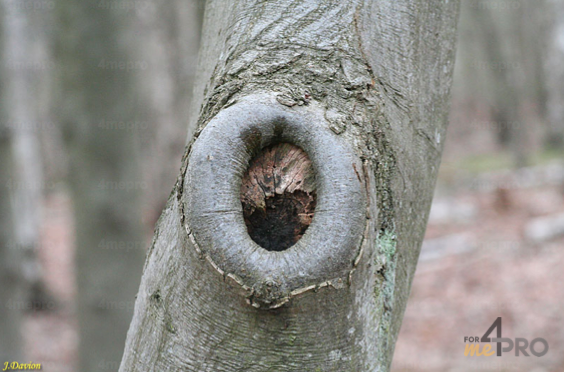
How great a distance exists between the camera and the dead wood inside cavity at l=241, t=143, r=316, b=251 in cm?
82

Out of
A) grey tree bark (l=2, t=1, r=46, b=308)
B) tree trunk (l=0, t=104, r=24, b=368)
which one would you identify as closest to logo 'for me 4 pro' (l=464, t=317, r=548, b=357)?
tree trunk (l=0, t=104, r=24, b=368)

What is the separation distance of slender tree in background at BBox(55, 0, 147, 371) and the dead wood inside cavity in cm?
233

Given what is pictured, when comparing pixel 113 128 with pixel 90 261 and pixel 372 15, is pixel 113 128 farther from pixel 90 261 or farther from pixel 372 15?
pixel 372 15

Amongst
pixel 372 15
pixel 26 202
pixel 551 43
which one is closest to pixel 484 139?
pixel 551 43

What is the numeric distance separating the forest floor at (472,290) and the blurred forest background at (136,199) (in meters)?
0.02

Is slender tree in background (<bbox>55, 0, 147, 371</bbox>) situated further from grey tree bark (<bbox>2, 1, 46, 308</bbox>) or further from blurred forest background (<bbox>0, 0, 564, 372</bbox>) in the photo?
grey tree bark (<bbox>2, 1, 46, 308</bbox>)

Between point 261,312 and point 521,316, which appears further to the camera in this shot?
point 521,316

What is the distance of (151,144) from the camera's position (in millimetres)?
8523

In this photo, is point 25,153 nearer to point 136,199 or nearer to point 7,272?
point 7,272

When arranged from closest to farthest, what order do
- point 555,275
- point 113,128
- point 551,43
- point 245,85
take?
point 245,85, point 113,128, point 555,275, point 551,43

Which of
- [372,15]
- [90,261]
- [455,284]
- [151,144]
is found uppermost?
[151,144]

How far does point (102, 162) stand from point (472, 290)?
420 centimetres

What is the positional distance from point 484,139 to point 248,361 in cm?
1984

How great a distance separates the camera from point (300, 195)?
0.83 metres
